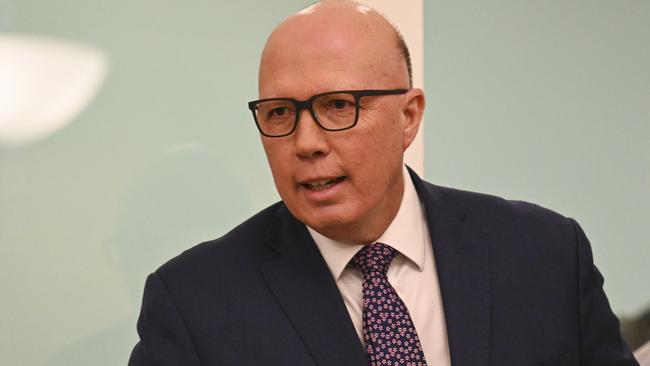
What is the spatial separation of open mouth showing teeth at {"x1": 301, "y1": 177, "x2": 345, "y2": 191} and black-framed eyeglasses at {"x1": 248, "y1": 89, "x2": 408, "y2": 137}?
0.30ft

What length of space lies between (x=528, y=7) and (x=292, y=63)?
1486mm

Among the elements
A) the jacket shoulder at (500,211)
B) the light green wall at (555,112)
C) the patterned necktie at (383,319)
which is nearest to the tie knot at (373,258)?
the patterned necktie at (383,319)

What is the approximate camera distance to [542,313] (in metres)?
1.66

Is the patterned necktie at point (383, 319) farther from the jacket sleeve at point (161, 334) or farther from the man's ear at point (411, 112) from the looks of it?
the jacket sleeve at point (161, 334)

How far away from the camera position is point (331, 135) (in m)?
1.44

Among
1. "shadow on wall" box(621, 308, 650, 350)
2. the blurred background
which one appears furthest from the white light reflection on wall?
"shadow on wall" box(621, 308, 650, 350)

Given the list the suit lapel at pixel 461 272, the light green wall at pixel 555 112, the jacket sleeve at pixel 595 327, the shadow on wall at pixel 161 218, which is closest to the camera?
the suit lapel at pixel 461 272

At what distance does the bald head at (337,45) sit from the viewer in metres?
1.46

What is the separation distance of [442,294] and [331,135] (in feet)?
1.35

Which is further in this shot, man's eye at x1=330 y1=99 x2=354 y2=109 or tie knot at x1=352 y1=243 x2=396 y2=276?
tie knot at x1=352 y1=243 x2=396 y2=276

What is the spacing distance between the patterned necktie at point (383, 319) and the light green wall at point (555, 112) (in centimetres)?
104

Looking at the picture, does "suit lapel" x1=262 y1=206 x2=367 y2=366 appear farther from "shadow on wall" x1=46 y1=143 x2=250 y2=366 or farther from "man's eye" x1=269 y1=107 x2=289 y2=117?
"shadow on wall" x1=46 y1=143 x2=250 y2=366

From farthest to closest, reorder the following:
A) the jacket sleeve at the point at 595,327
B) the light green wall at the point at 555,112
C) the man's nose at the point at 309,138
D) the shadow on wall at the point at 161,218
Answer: the light green wall at the point at 555,112 → the shadow on wall at the point at 161,218 → the jacket sleeve at the point at 595,327 → the man's nose at the point at 309,138

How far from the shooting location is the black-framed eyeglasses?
1.44m
